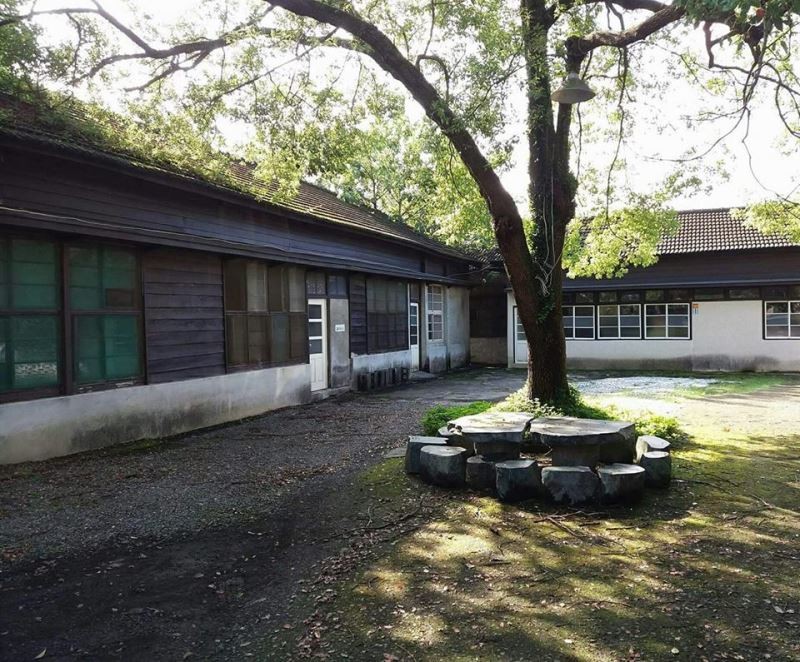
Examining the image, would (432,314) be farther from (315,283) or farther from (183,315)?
(183,315)

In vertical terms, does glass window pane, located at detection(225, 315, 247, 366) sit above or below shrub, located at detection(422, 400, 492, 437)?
above

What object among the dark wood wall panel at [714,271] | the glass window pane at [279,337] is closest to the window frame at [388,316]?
the glass window pane at [279,337]

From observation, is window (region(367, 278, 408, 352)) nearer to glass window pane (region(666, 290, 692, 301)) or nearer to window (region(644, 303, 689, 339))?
window (region(644, 303, 689, 339))

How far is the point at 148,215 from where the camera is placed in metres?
8.96

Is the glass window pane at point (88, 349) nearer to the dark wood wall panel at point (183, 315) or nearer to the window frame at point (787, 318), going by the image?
the dark wood wall panel at point (183, 315)

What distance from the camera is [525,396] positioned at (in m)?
8.14

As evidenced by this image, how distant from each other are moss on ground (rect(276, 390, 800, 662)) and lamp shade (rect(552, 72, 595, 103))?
412 centimetres

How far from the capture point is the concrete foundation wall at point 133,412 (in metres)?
7.12

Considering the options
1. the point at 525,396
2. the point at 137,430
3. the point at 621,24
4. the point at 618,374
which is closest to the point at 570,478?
the point at 525,396

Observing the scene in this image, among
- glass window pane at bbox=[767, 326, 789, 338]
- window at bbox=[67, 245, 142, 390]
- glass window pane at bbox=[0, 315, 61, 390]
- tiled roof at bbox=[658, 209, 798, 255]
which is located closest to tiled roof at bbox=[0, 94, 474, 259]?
window at bbox=[67, 245, 142, 390]

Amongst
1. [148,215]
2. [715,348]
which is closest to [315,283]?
[148,215]

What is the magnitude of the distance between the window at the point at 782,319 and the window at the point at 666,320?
221 centimetres

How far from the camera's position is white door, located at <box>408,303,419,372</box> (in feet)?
Answer: 58.7

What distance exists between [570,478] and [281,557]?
2.50 meters
